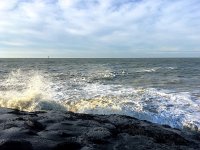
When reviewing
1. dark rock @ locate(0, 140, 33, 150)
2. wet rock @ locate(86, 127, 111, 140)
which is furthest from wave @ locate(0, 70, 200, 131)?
dark rock @ locate(0, 140, 33, 150)

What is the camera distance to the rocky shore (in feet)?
18.2

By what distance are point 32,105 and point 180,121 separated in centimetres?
605

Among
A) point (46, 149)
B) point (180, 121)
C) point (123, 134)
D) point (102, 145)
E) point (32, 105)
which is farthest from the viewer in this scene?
point (32, 105)

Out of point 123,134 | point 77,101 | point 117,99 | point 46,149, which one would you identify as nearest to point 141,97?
point 117,99

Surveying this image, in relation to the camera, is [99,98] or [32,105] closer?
[32,105]

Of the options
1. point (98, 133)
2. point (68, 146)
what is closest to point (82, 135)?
point (98, 133)

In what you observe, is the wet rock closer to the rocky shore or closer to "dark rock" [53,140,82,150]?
the rocky shore

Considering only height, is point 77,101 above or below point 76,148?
below

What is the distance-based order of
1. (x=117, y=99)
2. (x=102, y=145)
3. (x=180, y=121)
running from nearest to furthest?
(x=102, y=145) → (x=180, y=121) → (x=117, y=99)

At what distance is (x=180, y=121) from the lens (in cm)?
1177

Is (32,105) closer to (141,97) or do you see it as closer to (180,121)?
(141,97)

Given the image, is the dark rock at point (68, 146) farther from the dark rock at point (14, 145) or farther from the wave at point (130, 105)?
the wave at point (130, 105)

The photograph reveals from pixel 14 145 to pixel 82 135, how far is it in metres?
1.19

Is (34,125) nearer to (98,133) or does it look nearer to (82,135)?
(82,135)
